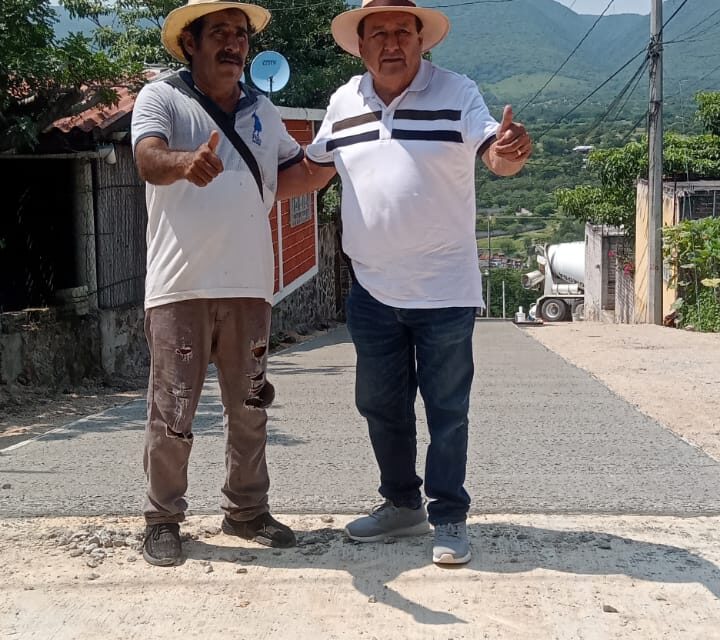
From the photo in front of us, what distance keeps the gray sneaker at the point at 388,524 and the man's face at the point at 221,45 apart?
5.79ft

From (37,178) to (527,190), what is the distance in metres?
57.2

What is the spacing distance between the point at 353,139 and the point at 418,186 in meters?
0.33

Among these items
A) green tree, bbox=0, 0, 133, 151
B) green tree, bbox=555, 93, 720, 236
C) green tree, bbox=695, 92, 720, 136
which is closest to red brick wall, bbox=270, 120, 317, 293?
green tree, bbox=0, 0, 133, 151

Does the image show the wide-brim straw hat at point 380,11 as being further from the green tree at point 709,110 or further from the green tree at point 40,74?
the green tree at point 709,110

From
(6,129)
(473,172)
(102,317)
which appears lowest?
(102,317)

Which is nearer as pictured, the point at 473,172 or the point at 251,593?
the point at 251,593

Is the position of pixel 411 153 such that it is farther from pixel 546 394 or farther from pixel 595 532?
pixel 546 394

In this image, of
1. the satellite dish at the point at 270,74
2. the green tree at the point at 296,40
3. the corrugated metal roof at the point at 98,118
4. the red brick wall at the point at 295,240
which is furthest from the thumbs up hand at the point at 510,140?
the green tree at the point at 296,40

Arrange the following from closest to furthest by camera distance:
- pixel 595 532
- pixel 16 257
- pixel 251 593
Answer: pixel 251 593 < pixel 595 532 < pixel 16 257

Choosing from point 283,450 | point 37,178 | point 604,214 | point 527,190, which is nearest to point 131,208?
point 37,178

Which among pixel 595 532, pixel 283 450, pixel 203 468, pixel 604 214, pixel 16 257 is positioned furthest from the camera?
pixel 604 214

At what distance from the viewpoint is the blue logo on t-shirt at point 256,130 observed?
3.82m

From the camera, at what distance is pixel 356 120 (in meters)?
3.81

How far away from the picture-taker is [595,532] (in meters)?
4.10
